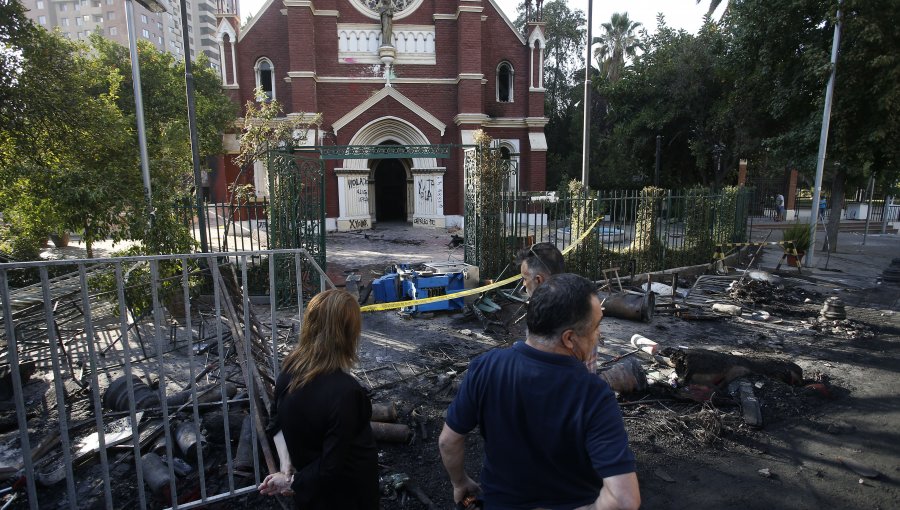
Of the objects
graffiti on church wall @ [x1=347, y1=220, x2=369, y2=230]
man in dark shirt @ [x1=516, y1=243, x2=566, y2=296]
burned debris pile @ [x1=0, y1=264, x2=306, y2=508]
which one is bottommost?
burned debris pile @ [x1=0, y1=264, x2=306, y2=508]

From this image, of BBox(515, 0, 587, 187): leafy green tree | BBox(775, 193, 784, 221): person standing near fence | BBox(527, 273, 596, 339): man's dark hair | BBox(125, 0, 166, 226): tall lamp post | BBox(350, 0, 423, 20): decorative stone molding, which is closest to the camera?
BBox(527, 273, 596, 339): man's dark hair

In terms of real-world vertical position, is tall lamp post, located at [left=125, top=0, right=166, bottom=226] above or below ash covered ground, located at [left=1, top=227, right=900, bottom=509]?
above

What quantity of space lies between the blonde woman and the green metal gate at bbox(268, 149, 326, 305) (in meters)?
7.21

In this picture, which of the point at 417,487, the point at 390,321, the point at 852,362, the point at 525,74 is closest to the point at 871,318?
the point at 852,362

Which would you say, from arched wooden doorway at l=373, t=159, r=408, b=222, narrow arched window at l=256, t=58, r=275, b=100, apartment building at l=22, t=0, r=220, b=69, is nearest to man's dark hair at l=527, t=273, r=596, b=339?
narrow arched window at l=256, t=58, r=275, b=100

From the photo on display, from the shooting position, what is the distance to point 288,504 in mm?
3590

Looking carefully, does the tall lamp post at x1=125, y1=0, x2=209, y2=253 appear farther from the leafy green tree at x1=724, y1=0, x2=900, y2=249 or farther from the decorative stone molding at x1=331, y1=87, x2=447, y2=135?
the leafy green tree at x1=724, y1=0, x2=900, y2=249

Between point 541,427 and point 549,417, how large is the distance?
6cm

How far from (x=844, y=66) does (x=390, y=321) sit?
1485 cm

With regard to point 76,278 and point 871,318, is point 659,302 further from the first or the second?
point 76,278

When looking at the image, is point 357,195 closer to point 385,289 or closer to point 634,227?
point 634,227

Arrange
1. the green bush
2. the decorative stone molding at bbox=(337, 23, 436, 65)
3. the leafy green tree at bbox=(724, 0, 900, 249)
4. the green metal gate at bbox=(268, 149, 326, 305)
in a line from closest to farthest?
the green metal gate at bbox=(268, 149, 326, 305)
the leafy green tree at bbox=(724, 0, 900, 249)
the green bush
the decorative stone molding at bbox=(337, 23, 436, 65)

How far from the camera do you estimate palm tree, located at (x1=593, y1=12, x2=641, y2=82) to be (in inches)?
1582

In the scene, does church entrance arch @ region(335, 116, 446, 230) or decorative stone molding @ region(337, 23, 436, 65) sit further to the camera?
decorative stone molding @ region(337, 23, 436, 65)
